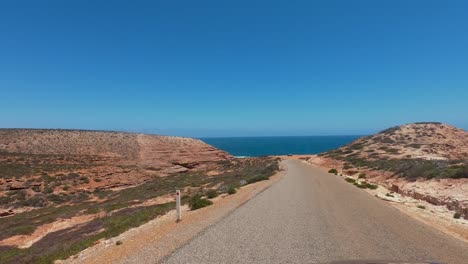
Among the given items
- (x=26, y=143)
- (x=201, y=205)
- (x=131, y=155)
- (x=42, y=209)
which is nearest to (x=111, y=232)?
(x=201, y=205)

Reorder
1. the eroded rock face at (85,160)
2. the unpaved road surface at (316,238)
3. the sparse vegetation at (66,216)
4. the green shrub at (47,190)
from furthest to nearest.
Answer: the eroded rock face at (85,160) < the green shrub at (47,190) < the sparse vegetation at (66,216) < the unpaved road surface at (316,238)

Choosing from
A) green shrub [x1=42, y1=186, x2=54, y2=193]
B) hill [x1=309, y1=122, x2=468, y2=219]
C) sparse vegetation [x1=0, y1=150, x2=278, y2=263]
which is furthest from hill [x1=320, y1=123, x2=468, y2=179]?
green shrub [x1=42, y1=186, x2=54, y2=193]

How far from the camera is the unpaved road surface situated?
845cm

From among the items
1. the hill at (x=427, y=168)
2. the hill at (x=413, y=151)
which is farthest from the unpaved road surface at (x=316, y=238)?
the hill at (x=413, y=151)

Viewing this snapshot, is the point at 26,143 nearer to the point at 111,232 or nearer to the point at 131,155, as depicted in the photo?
the point at 131,155

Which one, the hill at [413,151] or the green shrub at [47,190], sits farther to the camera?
the green shrub at [47,190]

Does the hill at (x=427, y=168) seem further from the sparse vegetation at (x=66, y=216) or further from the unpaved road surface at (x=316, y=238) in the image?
the sparse vegetation at (x=66, y=216)

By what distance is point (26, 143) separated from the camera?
61062 millimetres

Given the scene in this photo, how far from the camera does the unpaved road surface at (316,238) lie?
8453 mm

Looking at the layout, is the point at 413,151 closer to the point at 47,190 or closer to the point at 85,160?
the point at 85,160

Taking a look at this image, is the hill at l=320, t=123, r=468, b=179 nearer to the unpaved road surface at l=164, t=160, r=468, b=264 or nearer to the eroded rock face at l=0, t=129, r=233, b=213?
the unpaved road surface at l=164, t=160, r=468, b=264

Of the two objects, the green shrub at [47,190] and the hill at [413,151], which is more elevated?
the hill at [413,151]

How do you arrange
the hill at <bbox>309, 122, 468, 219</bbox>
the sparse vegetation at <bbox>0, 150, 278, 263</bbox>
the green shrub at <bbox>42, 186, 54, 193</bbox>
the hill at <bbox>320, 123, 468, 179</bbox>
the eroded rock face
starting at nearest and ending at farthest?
the sparse vegetation at <bbox>0, 150, 278, 263</bbox>, the hill at <bbox>309, 122, 468, 219</bbox>, the hill at <bbox>320, 123, 468, 179</bbox>, the green shrub at <bbox>42, 186, 54, 193</bbox>, the eroded rock face

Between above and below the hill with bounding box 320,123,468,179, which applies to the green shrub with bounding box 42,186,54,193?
below
